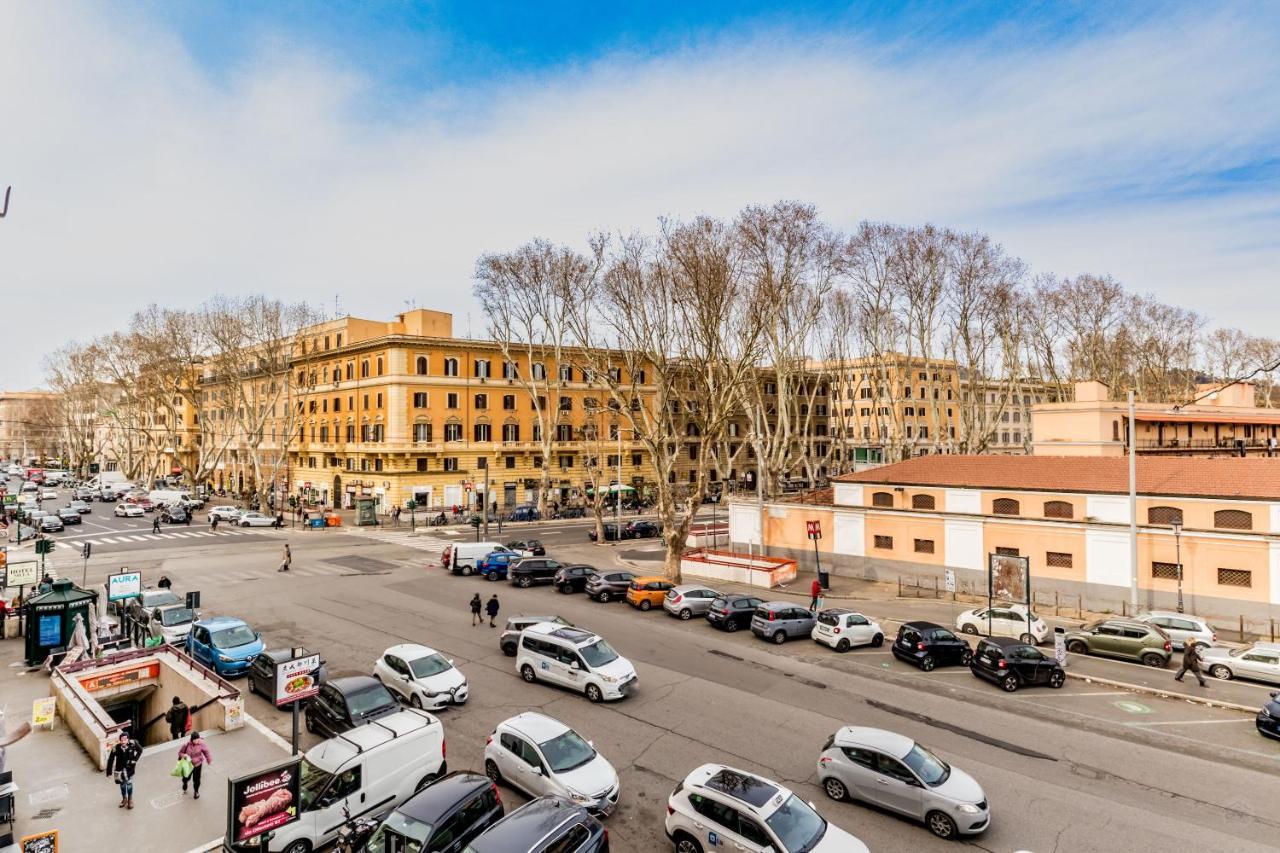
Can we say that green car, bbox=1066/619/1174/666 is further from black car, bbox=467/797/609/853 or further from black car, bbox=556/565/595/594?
black car, bbox=467/797/609/853

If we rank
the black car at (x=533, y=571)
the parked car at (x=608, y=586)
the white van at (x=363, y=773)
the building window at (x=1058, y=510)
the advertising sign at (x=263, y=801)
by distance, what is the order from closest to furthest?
the advertising sign at (x=263, y=801) → the white van at (x=363, y=773) → the parked car at (x=608, y=586) → the building window at (x=1058, y=510) → the black car at (x=533, y=571)

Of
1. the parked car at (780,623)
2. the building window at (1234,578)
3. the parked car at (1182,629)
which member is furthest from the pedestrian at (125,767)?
the building window at (1234,578)

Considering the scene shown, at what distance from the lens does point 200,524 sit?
57.8 meters

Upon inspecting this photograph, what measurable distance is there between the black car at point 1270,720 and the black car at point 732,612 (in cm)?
1413

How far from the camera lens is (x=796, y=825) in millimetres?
10625

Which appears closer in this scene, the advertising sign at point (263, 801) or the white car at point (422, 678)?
the advertising sign at point (263, 801)

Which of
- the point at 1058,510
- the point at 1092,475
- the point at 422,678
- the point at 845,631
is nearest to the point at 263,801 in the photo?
the point at 422,678

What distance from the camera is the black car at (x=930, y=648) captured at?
21703mm

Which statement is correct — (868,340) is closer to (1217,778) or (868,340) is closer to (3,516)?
(1217,778)

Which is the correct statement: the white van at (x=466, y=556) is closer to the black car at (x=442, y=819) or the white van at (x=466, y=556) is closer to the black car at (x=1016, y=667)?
the black car at (x=1016, y=667)

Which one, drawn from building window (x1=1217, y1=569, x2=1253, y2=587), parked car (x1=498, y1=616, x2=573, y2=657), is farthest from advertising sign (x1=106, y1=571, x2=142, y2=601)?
building window (x1=1217, y1=569, x2=1253, y2=587)

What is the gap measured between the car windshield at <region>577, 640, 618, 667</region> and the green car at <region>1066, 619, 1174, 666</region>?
16668 millimetres

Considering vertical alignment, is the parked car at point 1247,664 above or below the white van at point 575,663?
below

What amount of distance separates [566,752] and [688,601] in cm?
1546
